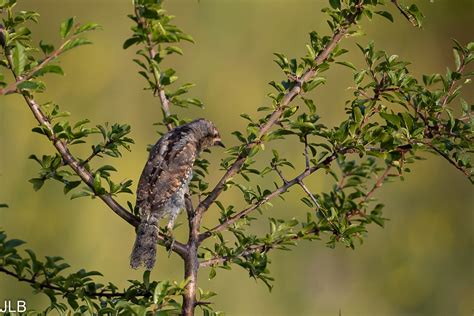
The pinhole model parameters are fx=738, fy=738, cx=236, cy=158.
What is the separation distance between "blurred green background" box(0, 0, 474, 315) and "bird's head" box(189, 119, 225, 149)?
7.80 ft

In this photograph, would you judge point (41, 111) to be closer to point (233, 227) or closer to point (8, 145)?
point (233, 227)

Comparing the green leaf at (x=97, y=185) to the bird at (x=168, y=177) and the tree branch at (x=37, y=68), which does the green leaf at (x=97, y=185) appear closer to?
the tree branch at (x=37, y=68)

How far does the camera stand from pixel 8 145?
7348 mm

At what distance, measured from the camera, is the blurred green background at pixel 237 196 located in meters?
7.03

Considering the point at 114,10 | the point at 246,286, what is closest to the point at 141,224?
the point at 246,286

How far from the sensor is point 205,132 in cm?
462

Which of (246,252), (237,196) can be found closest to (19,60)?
(246,252)

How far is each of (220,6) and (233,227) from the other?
5.04 meters

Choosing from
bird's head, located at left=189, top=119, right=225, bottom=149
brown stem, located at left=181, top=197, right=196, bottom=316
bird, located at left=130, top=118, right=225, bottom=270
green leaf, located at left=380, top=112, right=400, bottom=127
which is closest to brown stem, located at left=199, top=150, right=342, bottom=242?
brown stem, located at left=181, top=197, right=196, bottom=316

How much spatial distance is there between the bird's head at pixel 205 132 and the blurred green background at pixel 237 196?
2.38 meters

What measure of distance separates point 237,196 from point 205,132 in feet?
10.5

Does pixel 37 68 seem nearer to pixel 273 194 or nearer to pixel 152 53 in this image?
pixel 152 53

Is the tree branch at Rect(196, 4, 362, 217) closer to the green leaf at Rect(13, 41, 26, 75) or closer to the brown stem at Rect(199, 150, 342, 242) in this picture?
the brown stem at Rect(199, 150, 342, 242)

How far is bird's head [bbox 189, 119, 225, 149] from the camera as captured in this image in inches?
178
